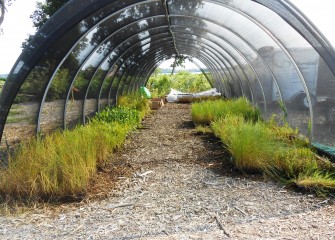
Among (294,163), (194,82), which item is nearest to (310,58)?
(294,163)

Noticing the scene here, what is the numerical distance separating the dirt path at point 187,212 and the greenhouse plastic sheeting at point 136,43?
5.63ft

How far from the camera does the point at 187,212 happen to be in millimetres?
3115

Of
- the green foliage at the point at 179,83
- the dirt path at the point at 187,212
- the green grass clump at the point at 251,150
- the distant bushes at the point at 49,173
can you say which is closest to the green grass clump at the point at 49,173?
the distant bushes at the point at 49,173

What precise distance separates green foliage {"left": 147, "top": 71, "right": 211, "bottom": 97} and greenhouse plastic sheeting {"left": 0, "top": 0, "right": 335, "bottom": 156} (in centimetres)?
1248

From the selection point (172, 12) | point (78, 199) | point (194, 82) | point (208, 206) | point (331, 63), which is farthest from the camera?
point (194, 82)

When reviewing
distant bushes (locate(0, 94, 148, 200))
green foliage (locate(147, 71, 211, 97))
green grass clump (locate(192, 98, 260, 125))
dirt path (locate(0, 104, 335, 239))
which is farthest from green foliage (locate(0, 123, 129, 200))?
green foliage (locate(147, 71, 211, 97))

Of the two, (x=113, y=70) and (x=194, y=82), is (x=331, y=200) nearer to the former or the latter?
(x=113, y=70)

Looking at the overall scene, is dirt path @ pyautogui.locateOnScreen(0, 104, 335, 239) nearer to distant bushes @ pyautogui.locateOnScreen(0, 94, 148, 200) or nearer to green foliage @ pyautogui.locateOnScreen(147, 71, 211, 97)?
distant bushes @ pyautogui.locateOnScreen(0, 94, 148, 200)

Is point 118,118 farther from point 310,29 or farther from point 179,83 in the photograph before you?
point 179,83

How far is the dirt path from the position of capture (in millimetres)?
2715

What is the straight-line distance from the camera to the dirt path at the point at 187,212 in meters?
2.71

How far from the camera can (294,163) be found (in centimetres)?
398

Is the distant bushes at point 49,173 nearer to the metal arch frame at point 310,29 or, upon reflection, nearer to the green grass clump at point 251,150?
the green grass clump at point 251,150

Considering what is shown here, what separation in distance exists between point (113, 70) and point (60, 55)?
428 cm
